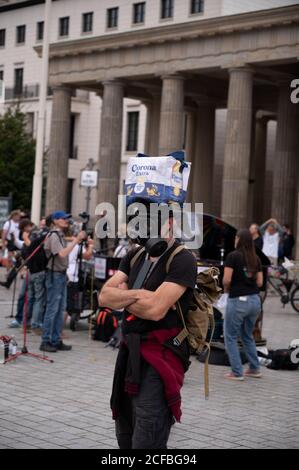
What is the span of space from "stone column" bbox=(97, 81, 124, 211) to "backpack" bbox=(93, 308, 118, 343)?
27072 mm

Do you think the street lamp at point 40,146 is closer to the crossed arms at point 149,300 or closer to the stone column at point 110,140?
the stone column at point 110,140

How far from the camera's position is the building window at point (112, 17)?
4681cm

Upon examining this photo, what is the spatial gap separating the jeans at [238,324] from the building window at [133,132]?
50.2m

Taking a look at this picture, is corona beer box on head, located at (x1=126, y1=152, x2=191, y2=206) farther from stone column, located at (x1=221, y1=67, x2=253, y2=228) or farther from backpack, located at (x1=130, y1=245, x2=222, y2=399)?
Answer: stone column, located at (x1=221, y1=67, x2=253, y2=228)

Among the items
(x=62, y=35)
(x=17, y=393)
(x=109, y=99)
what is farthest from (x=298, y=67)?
(x=17, y=393)

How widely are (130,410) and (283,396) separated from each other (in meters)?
5.38

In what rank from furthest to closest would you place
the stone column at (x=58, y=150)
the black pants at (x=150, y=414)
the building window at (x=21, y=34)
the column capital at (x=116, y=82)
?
the building window at (x=21, y=34) < the stone column at (x=58, y=150) < the column capital at (x=116, y=82) < the black pants at (x=150, y=414)

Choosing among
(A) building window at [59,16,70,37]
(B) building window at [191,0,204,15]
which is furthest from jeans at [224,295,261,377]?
(A) building window at [59,16,70,37]

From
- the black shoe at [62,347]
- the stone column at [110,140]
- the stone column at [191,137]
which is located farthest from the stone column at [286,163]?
the black shoe at [62,347]

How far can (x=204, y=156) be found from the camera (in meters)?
46.0

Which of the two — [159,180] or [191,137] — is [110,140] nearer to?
[191,137]

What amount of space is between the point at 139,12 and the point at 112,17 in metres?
1.87

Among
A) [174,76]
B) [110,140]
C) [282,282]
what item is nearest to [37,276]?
[282,282]

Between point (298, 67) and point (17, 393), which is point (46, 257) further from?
point (298, 67)
